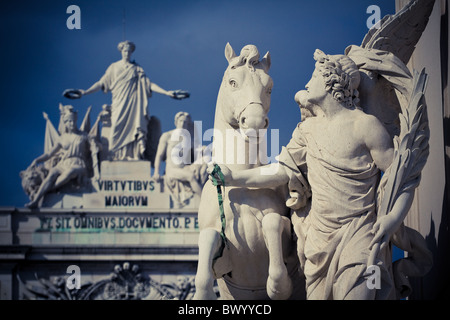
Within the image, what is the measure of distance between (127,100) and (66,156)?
228 cm

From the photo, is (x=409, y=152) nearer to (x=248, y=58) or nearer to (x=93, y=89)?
(x=248, y=58)

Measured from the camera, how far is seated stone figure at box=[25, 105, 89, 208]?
29.2 m

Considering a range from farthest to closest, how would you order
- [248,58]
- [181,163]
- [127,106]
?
[127,106], [181,163], [248,58]

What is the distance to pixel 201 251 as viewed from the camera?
909 centimetres

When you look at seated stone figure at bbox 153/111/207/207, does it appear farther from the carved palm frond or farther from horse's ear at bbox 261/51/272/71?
the carved palm frond

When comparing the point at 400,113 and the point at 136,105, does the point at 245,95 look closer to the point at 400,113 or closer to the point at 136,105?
the point at 400,113

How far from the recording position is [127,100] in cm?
3052

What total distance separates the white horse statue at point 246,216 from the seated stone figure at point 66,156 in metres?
20.0


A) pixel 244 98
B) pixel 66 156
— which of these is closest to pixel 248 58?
pixel 244 98

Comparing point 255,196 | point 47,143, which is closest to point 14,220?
point 47,143

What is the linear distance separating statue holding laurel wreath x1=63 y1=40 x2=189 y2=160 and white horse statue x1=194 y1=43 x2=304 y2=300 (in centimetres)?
2048

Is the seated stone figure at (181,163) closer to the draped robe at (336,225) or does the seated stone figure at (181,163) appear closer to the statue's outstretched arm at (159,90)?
the statue's outstretched arm at (159,90)

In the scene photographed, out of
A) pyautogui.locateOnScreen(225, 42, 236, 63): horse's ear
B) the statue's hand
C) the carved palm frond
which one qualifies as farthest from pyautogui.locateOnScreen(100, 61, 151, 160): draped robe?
the statue's hand
